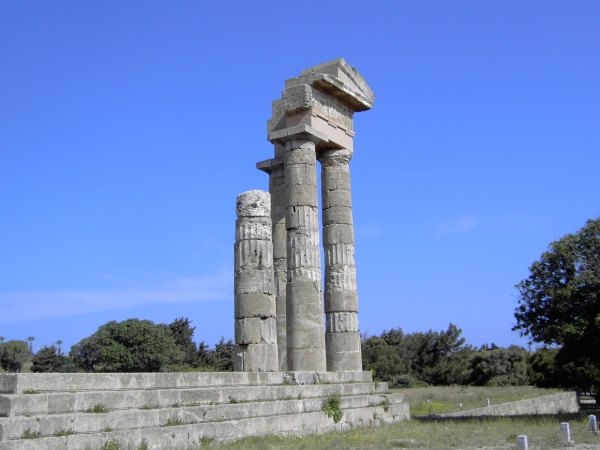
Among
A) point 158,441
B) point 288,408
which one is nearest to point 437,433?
point 288,408

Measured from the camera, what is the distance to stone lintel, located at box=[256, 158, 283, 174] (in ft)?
72.1

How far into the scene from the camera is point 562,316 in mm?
20859

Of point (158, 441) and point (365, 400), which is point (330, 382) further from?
point (158, 441)

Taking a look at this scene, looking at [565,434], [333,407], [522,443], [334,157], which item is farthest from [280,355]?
[522,443]

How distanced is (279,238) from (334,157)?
3.19 metres

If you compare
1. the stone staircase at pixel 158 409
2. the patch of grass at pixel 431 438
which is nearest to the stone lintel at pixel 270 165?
the stone staircase at pixel 158 409

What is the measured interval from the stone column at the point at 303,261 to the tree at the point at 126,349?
24433 mm

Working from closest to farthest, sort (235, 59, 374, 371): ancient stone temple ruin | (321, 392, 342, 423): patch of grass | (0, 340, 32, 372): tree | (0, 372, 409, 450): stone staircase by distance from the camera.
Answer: (0, 372, 409, 450): stone staircase
(321, 392, 342, 423): patch of grass
(235, 59, 374, 371): ancient stone temple ruin
(0, 340, 32, 372): tree

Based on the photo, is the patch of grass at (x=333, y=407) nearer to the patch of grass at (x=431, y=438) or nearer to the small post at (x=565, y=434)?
the patch of grass at (x=431, y=438)

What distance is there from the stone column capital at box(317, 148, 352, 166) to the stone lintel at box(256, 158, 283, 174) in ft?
4.47

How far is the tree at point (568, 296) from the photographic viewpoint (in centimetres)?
2017

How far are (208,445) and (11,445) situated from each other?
3756 mm

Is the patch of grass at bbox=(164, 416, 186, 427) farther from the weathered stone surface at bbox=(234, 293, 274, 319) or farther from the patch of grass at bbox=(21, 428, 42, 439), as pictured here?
the weathered stone surface at bbox=(234, 293, 274, 319)

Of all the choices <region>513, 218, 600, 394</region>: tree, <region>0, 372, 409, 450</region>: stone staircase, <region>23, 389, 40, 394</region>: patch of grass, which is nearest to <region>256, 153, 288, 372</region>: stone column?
<region>0, 372, 409, 450</region>: stone staircase
